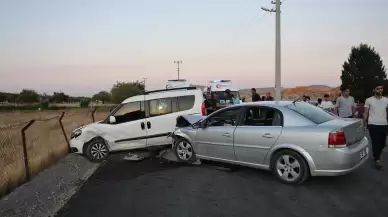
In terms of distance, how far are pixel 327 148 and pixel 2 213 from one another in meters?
5.20

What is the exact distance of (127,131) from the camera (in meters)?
9.28

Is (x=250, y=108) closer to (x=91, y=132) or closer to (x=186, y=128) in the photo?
(x=186, y=128)

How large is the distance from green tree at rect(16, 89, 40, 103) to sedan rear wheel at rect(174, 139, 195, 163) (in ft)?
406

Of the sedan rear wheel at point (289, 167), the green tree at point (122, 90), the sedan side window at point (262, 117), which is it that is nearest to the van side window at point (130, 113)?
the sedan side window at point (262, 117)

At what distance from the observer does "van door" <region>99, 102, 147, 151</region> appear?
9.27 m

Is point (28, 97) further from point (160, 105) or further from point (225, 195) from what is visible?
point (225, 195)

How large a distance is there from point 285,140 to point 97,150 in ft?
18.0

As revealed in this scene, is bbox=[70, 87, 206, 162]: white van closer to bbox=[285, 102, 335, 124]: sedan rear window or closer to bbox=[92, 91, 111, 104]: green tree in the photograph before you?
bbox=[285, 102, 335, 124]: sedan rear window

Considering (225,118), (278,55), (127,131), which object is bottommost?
(127,131)

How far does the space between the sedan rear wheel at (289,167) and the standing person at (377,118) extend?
7.30ft

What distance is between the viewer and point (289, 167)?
19.8 ft

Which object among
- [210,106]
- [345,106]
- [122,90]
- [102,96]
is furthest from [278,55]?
[102,96]

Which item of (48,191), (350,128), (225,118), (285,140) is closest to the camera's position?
(350,128)

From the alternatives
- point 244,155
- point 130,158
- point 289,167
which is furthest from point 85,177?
point 289,167
